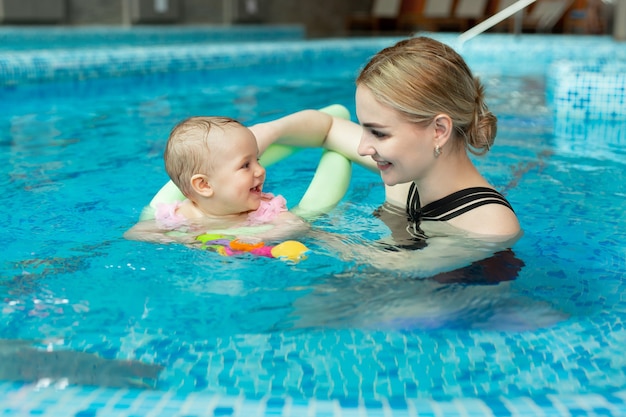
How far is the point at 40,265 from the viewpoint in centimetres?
273

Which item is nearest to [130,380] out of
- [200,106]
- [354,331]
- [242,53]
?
[354,331]

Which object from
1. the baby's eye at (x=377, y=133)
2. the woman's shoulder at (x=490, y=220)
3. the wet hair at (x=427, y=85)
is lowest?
the woman's shoulder at (x=490, y=220)

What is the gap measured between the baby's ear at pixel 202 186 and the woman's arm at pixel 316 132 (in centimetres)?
36

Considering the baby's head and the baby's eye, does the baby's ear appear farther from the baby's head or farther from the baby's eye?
the baby's eye

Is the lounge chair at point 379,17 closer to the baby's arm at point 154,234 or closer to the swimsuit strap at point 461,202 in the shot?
the baby's arm at point 154,234

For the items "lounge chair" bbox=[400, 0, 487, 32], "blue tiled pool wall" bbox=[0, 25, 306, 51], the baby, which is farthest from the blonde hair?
"lounge chair" bbox=[400, 0, 487, 32]

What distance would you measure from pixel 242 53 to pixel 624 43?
5339 millimetres

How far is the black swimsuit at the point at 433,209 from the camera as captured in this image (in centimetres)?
264

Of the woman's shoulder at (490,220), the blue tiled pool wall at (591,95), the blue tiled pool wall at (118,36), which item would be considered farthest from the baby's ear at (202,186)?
the blue tiled pool wall at (118,36)

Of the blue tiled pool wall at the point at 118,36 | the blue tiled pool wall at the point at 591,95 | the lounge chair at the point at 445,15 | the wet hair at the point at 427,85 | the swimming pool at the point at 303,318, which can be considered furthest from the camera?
the lounge chair at the point at 445,15

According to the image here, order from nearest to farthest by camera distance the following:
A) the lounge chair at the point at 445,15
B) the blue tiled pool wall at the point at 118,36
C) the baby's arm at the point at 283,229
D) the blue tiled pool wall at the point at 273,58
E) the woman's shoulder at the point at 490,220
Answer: the woman's shoulder at the point at 490,220, the baby's arm at the point at 283,229, the blue tiled pool wall at the point at 273,58, the blue tiled pool wall at the point at 118,36, the lounge chair at the point at 445,15

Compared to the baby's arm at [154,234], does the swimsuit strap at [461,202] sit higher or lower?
higher

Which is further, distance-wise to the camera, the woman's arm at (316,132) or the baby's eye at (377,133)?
the woman's arm at (316,132)

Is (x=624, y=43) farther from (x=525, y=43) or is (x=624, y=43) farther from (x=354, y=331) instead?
(x=354, y=331)
